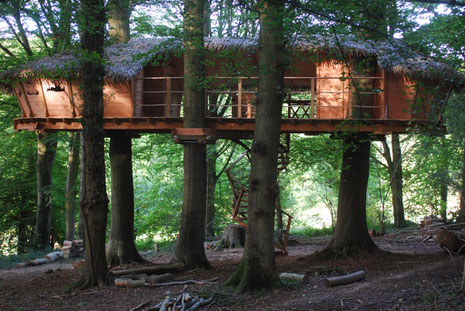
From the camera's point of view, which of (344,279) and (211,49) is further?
(211,49)

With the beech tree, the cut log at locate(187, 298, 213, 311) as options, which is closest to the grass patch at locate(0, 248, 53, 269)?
the beech tree

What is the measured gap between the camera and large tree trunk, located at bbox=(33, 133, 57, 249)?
60.3 feet

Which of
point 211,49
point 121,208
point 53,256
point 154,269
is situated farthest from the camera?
point 53,256

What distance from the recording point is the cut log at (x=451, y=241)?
1074 centimetres

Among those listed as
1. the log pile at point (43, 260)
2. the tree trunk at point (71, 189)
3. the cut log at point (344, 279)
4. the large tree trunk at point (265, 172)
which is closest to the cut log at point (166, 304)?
the large tree trunk at point (265, 172)

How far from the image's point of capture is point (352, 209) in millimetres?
12266

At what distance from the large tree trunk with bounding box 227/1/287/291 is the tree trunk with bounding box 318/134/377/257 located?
421 cm

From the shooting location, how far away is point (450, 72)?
1105 centimetres

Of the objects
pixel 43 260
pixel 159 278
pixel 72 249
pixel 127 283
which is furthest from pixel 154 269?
pixel 72 249

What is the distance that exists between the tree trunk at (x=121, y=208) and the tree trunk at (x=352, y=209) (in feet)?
17.5

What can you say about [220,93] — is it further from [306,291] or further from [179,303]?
[179,303]

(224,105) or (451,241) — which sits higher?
(224,105)

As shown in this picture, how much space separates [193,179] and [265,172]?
3345mm

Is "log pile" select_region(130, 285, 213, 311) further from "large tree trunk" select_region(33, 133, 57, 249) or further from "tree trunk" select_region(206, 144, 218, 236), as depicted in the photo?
"tree trunk" select_region(206, 144, 218, 236)
